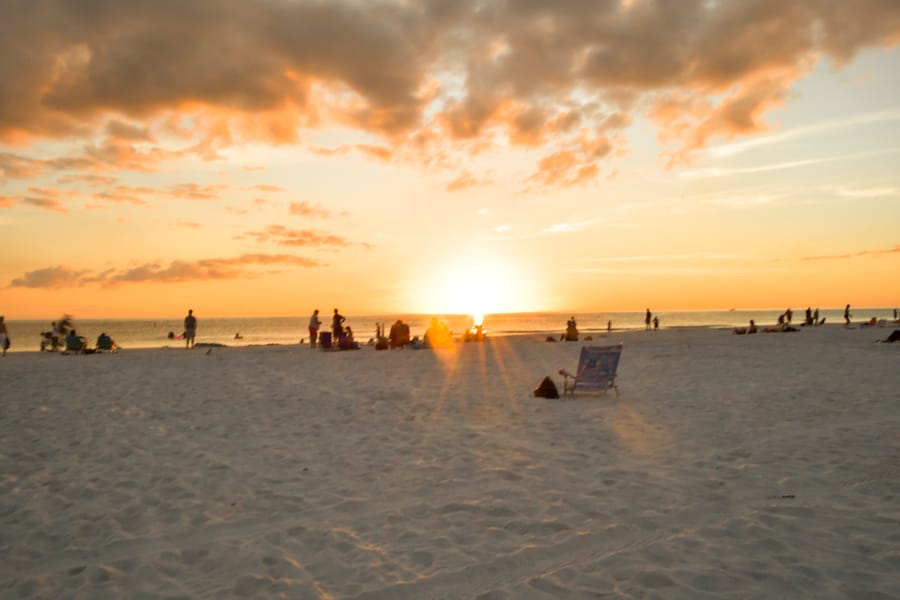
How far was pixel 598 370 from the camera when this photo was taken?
1221cm

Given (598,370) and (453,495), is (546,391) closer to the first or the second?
(598,370)

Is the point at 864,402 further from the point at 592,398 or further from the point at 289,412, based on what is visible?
the point at 289,412

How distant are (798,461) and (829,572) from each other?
10.5 ft

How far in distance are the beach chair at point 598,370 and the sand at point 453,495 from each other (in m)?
0.36

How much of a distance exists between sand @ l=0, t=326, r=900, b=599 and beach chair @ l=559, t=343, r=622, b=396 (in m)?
0.36

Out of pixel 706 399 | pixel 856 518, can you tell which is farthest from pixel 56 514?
pixel 706 399

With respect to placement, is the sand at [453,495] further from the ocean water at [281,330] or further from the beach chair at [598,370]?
the ocean water at [281,330]

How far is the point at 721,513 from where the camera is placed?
5.20 m

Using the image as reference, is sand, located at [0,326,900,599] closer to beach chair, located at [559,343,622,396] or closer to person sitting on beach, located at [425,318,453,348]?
beach chair, located at [559,343,622,396]

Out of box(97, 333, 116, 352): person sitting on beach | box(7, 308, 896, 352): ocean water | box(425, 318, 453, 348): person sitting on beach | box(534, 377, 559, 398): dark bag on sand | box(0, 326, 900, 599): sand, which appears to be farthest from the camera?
box(7, 308, 896, 352): ocean water

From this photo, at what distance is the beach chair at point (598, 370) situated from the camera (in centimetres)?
1214

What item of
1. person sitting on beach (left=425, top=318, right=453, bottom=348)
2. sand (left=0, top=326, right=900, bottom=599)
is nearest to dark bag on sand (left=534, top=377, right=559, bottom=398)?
sand (left=0, top=326, right=900, bottom=599)

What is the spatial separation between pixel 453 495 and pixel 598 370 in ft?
23.2

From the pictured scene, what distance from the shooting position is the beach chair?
1214 centimetres
